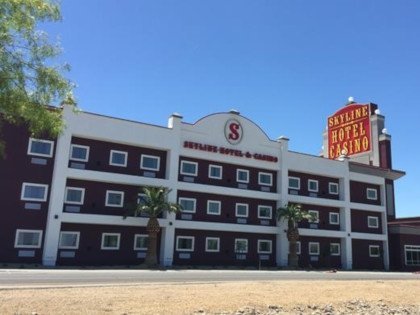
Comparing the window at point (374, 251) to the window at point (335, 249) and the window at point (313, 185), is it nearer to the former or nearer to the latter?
the window at point (335, 249)

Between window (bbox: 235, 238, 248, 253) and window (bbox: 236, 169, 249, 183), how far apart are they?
6.23 m

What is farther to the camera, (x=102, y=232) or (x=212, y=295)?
(x=102, y=232)

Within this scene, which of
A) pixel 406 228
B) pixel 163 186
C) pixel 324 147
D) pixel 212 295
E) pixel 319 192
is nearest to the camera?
pixel 212 295

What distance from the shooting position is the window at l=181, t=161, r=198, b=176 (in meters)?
45.5

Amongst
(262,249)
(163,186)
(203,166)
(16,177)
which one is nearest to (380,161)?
(262,249)

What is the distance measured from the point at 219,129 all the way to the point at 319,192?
15.6 meters

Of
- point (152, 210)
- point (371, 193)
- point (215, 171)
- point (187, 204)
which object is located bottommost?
point (152, 210)

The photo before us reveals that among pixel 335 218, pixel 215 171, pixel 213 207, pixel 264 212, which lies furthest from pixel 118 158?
pixel 335 218

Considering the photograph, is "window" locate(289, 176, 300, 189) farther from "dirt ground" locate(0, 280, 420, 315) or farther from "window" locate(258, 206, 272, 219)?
"dirt ground" locate(0, 280, 420, 315)

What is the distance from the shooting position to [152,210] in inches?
1566

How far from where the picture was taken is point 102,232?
4025cm

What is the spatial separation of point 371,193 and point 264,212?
17.8 metres

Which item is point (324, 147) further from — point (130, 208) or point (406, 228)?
point (130, 208)

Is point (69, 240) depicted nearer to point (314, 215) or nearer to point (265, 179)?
point (265, 179)
